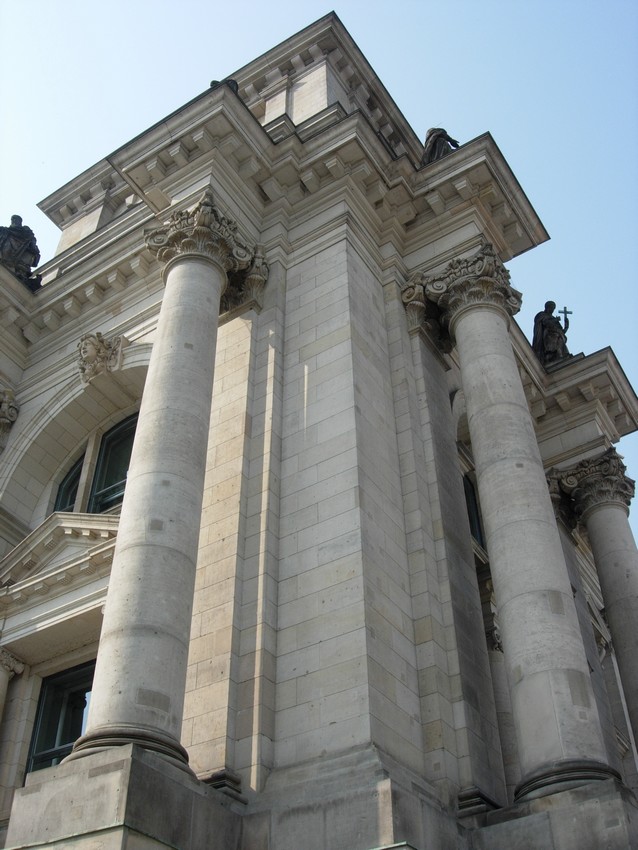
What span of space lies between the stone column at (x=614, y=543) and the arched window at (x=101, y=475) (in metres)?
10.2

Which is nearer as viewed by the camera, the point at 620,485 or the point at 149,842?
the point at 149,842

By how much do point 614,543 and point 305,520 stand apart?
977 centimetres

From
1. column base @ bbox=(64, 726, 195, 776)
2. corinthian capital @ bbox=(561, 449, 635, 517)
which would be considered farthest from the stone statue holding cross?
column base @ bbox=(64, 726, 195, 776)

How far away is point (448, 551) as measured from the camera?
14773mm

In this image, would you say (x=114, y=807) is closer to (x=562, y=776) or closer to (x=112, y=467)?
(x=562, y=776)

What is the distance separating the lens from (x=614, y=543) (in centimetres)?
2098

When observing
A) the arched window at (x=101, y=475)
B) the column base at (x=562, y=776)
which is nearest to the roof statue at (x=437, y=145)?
the arched window at (x=101, y=475)

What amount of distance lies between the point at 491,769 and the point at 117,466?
35.9 feet

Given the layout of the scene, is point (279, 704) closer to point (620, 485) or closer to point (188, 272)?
point (188, 272)

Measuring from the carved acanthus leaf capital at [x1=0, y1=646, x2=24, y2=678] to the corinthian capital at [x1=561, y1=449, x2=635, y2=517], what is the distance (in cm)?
1272

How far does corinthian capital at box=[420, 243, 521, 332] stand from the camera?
57.8 ft

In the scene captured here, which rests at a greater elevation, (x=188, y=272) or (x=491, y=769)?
(x=188, y=272)

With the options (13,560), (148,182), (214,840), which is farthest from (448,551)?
(148,182)

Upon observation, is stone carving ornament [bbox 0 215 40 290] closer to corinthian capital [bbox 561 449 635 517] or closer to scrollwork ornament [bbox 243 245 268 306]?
scrollwork ornament [bbox 243 245 268 306]
